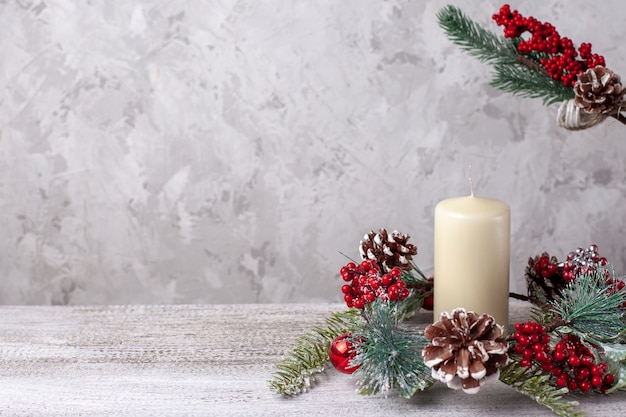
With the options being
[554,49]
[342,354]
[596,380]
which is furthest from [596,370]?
[554,49]

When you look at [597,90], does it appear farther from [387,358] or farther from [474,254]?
[387,358]

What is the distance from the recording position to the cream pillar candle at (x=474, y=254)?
649 millimetres

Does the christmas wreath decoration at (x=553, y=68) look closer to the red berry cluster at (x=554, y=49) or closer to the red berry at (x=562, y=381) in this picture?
the red berry cluster at (x=554, y=49)

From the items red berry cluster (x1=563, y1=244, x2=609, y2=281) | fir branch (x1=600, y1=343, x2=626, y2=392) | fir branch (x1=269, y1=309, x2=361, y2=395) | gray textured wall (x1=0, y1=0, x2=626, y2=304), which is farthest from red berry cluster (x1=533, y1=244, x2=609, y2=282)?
gray textured wall (x1=0, y1=0, x2=626, y2=304)

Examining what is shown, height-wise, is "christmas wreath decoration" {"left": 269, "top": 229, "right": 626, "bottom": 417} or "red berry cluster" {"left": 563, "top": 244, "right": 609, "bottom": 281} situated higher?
"red berry cluster" {"left": 563, "top": 244, "right": 609, "bottom": 281}

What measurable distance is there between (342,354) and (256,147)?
53 centimetres

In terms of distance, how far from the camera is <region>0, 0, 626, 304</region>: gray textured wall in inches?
40.9

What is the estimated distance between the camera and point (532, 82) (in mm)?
739

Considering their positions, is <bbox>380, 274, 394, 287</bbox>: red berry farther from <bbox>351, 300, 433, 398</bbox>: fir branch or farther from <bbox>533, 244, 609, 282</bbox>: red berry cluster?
<bbox>533, 244, 609, 282</bbox>: red berry cluster

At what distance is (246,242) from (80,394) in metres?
0.54

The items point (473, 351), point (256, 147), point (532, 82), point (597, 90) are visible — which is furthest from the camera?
point (256, 147)

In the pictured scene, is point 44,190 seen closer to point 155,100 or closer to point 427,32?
point 155,100

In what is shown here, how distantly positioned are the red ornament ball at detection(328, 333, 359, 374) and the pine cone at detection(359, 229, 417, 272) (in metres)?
0.10

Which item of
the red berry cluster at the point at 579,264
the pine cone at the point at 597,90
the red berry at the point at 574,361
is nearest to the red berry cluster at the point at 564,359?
the red berry at the point at 574,361
